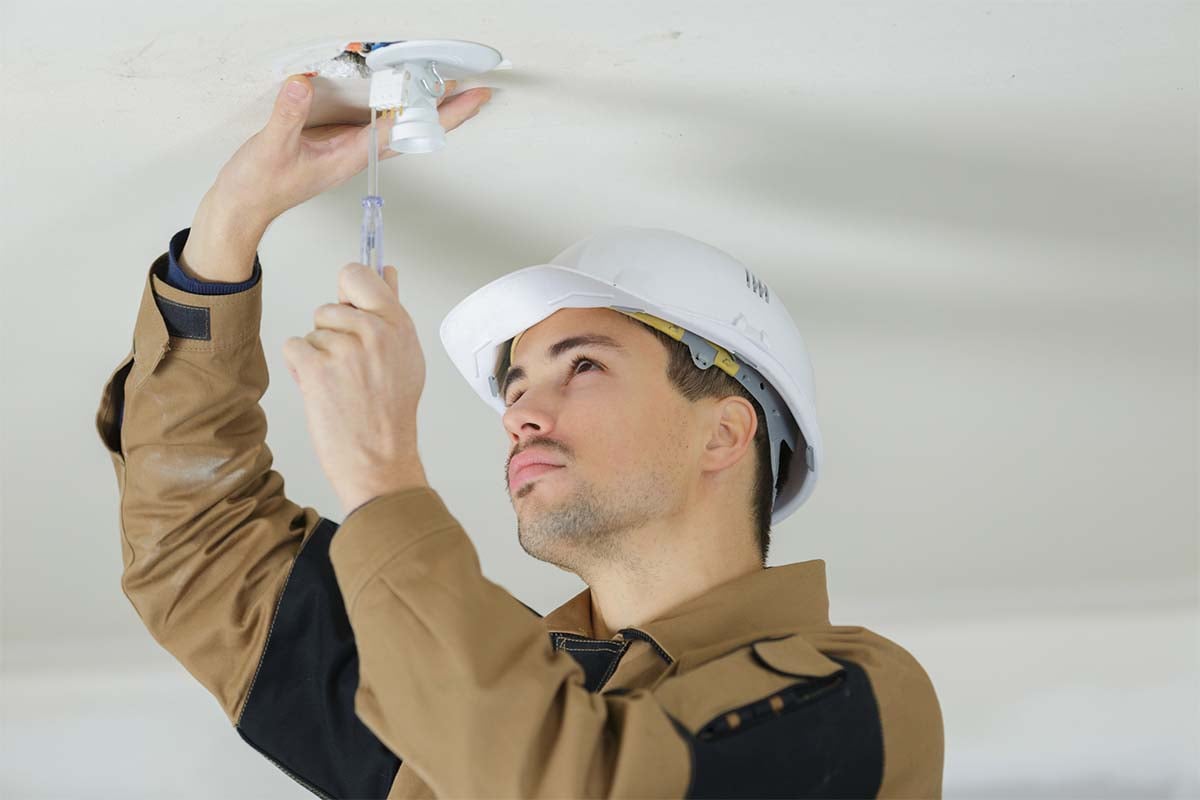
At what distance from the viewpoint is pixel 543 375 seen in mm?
2176

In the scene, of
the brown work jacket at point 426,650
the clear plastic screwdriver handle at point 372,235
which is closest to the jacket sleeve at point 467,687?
the brown work jacket at point 426,650

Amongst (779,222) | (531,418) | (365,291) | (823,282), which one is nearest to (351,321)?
(365,291)

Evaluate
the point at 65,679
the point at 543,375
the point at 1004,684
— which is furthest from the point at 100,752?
the point at 1004,684

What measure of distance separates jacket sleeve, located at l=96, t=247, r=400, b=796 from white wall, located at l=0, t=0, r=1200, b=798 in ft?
0.89

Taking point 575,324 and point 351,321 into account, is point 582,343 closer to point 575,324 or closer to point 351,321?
point 575,324

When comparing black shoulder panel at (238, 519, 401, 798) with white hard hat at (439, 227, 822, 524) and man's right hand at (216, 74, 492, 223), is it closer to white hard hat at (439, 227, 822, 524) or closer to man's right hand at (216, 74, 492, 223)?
white hard hat at (439, 227, 822, 524)

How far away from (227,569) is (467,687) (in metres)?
0.86

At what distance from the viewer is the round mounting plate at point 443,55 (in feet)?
5.92

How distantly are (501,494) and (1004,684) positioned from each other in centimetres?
159

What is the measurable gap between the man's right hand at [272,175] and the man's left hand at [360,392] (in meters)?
0.41

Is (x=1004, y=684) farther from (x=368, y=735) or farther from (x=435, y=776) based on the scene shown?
(x=435, y=776)

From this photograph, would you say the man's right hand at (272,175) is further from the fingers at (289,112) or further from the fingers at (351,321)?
the fingers at (351,321)

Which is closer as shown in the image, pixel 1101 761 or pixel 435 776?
pixel 435 776

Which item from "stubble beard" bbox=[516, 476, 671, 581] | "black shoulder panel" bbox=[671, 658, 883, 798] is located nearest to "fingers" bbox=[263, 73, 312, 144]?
"stubble beard" bbox=[516, 476, 671, 581]
